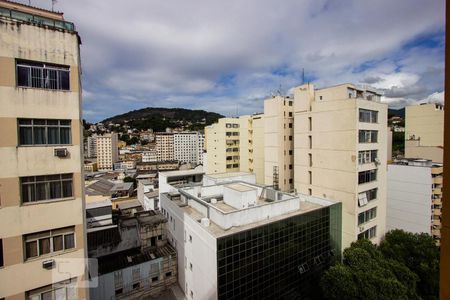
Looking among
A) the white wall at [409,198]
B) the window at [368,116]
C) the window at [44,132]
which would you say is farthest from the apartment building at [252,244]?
the white wall at [409,198]

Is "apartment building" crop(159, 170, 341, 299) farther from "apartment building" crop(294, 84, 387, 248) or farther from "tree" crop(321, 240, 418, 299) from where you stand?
"tree" crop(321, 240, 418, 299)

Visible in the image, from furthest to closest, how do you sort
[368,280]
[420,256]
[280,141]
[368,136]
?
[280,141]
[368,136]
[420,256]
[368,280]

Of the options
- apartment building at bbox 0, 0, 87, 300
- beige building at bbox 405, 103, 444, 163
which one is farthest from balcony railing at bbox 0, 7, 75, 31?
beige building at bbox 405, 103, 444, 163

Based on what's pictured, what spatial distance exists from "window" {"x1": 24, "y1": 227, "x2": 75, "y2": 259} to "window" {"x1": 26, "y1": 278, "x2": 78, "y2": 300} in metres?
1.30

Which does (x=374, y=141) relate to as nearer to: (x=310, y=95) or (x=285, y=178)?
(x=310, y=95)

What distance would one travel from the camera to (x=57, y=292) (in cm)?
876

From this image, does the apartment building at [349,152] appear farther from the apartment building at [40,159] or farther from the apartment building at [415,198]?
the apartment building at [40,159]

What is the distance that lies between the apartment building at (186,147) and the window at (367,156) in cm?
9739

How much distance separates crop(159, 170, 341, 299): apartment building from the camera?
16469 mm

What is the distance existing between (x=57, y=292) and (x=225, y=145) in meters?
41.3

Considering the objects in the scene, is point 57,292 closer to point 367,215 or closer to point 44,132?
point 44,132

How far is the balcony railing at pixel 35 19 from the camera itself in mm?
7801

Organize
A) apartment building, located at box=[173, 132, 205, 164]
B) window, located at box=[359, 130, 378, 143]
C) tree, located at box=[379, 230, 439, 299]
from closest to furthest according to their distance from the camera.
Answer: tree, located at box=[379, 230, 439, 299] → window, located at box=[359, 130, 378, 143] → apartment building, located at box=[173, 132, 205, 164]

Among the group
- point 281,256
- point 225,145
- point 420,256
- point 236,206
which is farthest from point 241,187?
point 225,145
